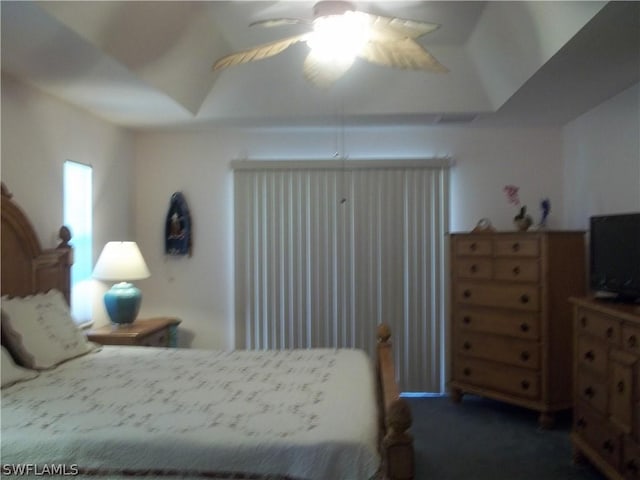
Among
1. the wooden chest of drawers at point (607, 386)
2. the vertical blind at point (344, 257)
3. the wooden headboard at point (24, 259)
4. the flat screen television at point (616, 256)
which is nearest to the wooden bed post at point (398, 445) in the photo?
the wooden chest of drawers at point (607, 386)

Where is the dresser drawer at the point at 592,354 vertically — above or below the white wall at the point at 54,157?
below

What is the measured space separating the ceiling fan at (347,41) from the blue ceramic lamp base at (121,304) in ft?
6.46

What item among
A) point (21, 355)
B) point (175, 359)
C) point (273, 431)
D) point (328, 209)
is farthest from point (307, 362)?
point (328, 209)

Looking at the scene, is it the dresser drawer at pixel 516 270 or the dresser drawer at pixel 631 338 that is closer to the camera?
the dresser drawer at pixel 631 338

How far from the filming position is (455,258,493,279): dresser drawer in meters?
3.87

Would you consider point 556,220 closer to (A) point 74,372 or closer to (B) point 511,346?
(B) point 511,346

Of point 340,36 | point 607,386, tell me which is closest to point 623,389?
point 607,386

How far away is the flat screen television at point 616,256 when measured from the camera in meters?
2.74

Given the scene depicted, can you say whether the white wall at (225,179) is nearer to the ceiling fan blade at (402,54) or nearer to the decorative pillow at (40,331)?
the decorative pillow at (40,331)

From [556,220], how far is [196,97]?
9.84 feet

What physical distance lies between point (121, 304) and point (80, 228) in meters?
0.61

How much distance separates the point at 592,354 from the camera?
2.81 m

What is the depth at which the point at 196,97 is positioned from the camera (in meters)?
3.81

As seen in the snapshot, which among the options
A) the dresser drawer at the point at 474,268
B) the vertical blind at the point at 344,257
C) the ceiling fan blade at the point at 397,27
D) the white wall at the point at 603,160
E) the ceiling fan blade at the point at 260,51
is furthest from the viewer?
the vertical blind at the point at 344,257
